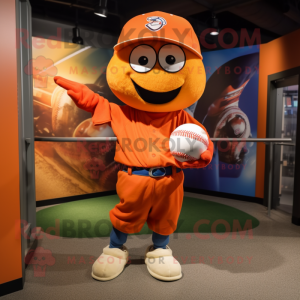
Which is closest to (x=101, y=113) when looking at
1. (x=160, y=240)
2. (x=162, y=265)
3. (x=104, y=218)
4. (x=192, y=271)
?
(x=160, y=240)

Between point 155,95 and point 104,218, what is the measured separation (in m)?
2.09

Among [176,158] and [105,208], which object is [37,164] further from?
[176,158]

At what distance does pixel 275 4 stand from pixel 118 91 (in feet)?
12.0

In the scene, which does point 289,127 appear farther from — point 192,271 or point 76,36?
point 192,271

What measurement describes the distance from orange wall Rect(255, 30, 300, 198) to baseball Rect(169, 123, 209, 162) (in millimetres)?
2408

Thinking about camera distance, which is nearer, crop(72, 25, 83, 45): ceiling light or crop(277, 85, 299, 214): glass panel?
crop(72, 25, 83, 45): ceiling light

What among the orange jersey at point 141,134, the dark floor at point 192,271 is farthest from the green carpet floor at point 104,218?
the orange jersey at point 141,134

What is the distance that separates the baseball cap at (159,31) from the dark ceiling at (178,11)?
2.51 metres

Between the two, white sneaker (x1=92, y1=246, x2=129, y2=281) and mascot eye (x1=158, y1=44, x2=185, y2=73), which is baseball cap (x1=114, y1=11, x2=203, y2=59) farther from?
white sneaker (x1=92, y1=246, x2=129, y2=281)

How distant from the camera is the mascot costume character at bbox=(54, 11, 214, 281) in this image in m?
1.70

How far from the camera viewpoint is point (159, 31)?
167 centimetres

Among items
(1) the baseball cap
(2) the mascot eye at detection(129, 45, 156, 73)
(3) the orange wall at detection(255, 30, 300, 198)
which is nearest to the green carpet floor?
(3) the orange wall at detection(255, 30, 300, 198)

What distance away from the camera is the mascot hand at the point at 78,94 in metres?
1.72

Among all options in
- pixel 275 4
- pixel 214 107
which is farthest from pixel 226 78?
pixel 275 4
